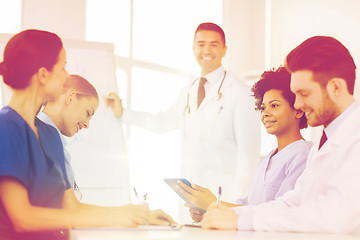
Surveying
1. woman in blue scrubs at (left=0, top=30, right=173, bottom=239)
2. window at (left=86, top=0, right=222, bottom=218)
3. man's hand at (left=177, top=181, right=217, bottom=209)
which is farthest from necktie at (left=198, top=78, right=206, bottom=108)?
woman in blue scrubs at (left=0, top=30, right=173, bottom=239)

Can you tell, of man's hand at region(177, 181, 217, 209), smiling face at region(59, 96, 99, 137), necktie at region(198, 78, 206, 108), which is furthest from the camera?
necktie at region(198, 78, 206, 108)

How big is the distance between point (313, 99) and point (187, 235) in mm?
632

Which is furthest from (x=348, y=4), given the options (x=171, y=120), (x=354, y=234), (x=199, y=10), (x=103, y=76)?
(x=354, y=234)

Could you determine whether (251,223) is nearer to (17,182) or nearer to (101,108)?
(17,182)

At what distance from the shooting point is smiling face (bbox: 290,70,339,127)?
150cm

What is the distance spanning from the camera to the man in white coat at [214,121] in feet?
10.0

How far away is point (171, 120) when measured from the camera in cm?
369

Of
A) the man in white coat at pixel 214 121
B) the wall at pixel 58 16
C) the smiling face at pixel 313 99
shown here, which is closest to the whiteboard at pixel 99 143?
the man in white coat at pixel 214 121

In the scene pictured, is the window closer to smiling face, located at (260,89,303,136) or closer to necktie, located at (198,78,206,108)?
necktie, located at (198,78,206,108)

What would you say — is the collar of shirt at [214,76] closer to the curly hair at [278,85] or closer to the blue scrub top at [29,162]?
the curly hair at [278,85]

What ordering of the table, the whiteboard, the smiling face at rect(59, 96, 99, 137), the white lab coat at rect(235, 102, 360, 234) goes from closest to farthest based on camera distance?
the table < the white lab coat at rect(235, 102, 360, 234) < the smiling face at rect(59, 96, 99, 137) < the whiteboard

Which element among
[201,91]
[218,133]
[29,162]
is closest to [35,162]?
[29,162]

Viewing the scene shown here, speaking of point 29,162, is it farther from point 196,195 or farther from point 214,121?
point 214,121

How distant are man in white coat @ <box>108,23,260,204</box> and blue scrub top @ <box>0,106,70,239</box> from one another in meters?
1.54
